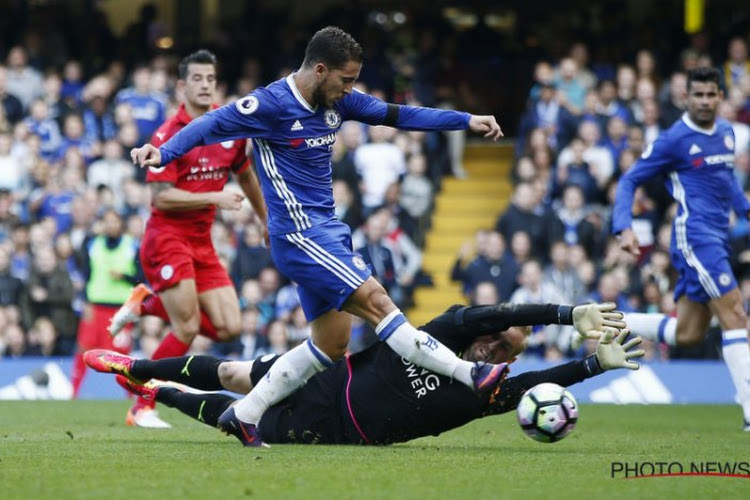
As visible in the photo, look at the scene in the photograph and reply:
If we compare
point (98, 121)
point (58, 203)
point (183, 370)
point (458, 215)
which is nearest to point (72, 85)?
point (98, 121)

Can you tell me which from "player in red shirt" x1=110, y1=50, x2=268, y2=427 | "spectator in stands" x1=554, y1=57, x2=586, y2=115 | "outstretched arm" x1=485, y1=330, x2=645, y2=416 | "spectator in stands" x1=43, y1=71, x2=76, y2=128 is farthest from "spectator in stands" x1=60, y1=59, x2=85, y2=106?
"outstretched arm" x1=485, y1=330, x2=645, y2=416

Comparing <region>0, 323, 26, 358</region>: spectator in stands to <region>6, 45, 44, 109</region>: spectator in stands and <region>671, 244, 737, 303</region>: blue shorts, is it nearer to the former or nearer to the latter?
<region>6, 45, 44, 109</region>: spectator in stands

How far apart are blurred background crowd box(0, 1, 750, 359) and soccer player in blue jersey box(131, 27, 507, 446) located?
7.36 m

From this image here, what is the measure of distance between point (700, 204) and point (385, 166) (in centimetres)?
790

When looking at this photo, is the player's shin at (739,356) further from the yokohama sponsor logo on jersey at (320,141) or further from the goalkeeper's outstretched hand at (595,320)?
the yokohama sponsor logo on jersey at (320,141)

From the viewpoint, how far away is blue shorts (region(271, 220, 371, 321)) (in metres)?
8.28

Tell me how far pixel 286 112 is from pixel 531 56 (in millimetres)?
15808

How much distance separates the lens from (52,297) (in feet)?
58.3

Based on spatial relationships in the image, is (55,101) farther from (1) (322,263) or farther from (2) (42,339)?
(1) (322,263)

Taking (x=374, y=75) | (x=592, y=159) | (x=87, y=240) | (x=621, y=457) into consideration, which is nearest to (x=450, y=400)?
(x=621, y=457)

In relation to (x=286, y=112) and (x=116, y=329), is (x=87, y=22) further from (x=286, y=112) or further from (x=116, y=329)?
(x=286, y=112)

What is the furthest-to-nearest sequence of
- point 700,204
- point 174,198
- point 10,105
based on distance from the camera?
point 10,105 → point 700,204 → point 174,198

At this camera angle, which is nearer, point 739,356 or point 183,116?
point 183,116

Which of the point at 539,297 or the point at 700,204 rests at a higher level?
the point at 700,204
